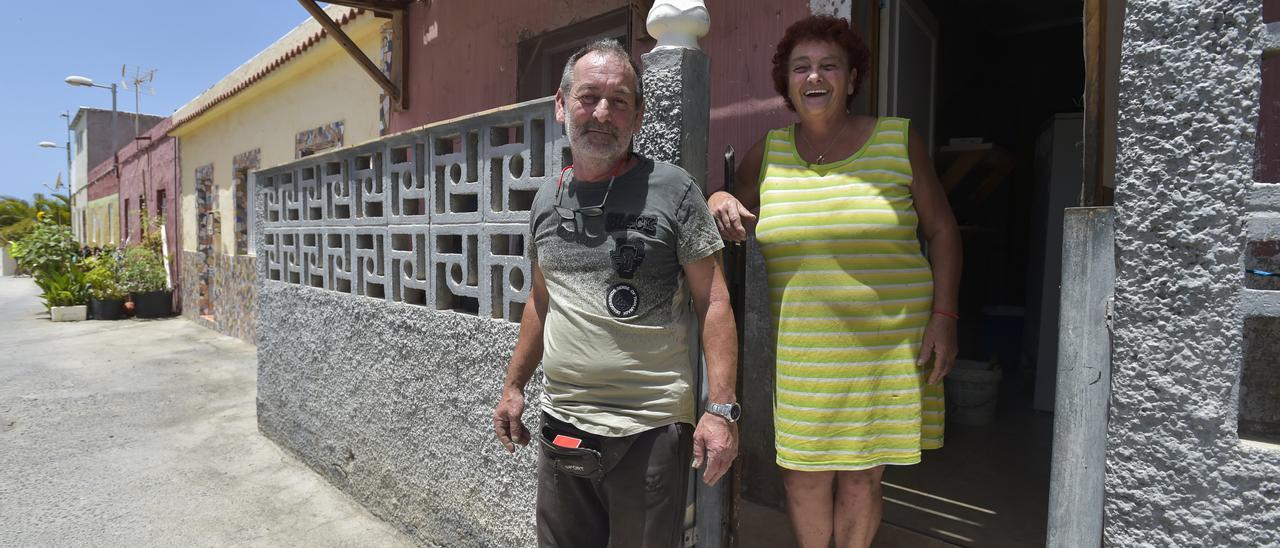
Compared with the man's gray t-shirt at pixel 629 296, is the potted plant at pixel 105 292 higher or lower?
lower

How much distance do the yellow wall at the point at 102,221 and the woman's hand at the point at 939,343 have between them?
68.4 ft

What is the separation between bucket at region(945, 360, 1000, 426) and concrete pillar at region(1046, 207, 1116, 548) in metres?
3.06

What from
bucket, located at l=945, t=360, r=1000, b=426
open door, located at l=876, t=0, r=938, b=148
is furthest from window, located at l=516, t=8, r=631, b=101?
bucket, located at l=945, t=360, r=1000, b=426

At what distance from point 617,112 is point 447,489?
1972 mm

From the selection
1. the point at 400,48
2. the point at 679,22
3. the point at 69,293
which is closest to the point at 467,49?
the point at 400,48

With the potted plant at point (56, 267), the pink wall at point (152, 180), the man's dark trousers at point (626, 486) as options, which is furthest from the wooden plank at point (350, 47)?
the potted plant at point (56, 267)

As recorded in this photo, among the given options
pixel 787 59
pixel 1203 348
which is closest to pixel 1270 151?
pixel 1203 348

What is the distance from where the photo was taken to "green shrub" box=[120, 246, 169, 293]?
→ 12.0 m

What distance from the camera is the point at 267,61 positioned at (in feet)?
28.1

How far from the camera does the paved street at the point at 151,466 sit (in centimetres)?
345

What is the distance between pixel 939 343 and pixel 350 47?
5.30 meters

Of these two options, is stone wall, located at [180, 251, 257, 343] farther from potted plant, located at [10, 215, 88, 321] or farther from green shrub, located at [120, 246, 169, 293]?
potted plant, located at [10, 215, 88, 321]

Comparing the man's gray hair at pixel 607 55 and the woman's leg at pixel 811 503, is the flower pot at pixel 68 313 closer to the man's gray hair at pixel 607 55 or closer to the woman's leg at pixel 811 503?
the man's gray hair at pixel 607 55

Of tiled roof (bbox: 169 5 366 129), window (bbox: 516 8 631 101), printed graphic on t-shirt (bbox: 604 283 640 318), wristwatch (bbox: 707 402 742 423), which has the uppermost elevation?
tiled roof (bbox: 169 5 366 129)
